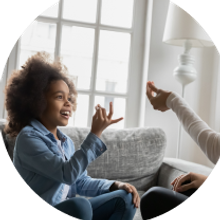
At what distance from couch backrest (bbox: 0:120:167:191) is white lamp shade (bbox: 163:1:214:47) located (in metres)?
0.34

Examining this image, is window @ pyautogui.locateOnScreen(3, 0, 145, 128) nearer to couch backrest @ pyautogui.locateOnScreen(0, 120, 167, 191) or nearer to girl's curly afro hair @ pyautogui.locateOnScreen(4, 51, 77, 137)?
couch backrest @ pyautogui.locateOnScreen(0, 120, 167, 191)

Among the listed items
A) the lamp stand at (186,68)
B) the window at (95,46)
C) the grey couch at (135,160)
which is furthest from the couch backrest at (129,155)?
the lamp stand at (186,68)

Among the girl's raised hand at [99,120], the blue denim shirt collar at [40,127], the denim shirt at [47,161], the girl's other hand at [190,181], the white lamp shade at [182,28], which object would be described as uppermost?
the white lamp shade at [182,28]

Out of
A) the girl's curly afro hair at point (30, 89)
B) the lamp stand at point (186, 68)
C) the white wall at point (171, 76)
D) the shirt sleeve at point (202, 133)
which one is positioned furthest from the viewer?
the white wall at point (171, 76)

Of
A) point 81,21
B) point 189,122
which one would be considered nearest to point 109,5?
point 81,21

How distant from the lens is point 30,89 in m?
0.54

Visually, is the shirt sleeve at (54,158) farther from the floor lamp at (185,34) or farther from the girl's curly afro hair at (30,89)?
the floor lamp at (185,34)

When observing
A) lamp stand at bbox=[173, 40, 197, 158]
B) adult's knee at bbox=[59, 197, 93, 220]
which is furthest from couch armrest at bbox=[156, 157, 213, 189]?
adult's knee at bbox=[59, 197, 93, 220]

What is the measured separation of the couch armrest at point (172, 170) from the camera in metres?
0.79

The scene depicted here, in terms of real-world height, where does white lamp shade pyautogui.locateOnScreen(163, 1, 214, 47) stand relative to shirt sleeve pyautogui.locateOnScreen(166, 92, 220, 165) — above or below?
above

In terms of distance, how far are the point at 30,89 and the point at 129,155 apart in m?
0.44

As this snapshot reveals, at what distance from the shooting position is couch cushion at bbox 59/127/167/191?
2.70 feet

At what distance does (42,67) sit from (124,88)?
48 cm

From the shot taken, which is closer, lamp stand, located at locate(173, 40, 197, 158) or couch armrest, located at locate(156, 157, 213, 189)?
couch armrest, located at locate(156, 157, 213, 189)
